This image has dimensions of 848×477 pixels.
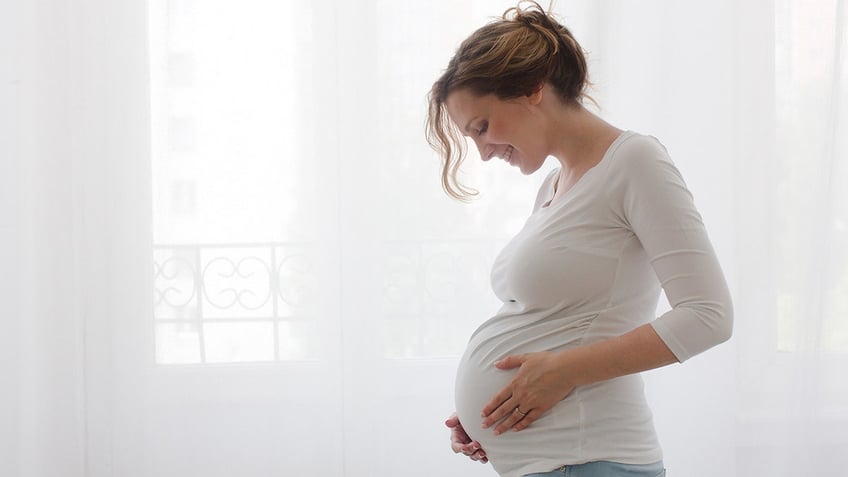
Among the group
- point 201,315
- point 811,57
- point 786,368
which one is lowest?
point 786,368

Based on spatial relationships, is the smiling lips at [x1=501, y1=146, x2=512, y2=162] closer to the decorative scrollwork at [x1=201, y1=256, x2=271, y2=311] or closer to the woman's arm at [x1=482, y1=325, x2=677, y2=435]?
the woman's arm at [x1=482, y1=325, x2=677, y2=435]

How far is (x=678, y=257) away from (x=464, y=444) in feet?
1.47

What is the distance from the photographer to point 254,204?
6.18ft

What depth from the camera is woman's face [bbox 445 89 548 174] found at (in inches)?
41.3

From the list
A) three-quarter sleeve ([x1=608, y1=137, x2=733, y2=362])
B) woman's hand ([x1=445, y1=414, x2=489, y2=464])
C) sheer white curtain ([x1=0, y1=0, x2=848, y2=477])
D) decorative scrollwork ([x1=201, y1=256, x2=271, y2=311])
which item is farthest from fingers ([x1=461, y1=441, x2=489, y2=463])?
decorative scrollwork ([x1=201, y1=256, x2=271, y2=311])

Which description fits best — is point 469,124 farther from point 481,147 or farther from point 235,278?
point 235,278

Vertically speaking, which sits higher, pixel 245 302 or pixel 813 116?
pixel 813 116

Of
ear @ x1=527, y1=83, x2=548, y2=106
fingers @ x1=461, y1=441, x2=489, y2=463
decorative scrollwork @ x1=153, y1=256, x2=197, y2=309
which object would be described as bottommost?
fingers @ x1=461, y1=441, x2=489, y2=463

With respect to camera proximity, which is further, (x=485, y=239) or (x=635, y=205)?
(x=485, y=239)

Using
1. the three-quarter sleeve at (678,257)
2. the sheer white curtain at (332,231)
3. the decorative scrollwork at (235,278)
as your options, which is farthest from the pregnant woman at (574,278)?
the decorative scrollwork at (235,278)

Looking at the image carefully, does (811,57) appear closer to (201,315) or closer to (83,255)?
(201,315)

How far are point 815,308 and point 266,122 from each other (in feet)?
4.71

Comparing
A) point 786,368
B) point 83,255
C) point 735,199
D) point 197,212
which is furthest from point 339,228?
point 786,368

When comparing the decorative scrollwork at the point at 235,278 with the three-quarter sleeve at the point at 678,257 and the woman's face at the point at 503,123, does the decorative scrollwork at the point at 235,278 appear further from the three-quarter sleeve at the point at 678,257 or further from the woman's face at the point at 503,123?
the three-quarter sleeve at the point at 678,257
